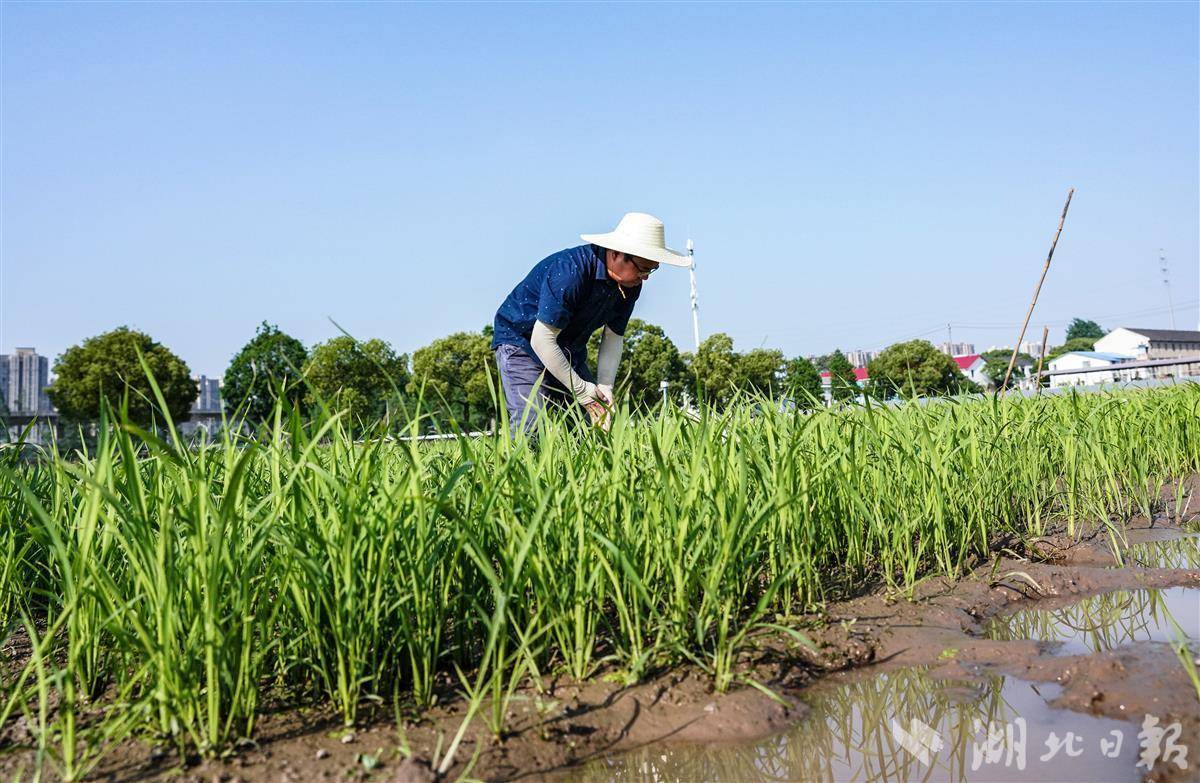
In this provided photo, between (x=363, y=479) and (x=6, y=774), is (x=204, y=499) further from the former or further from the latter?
(x=6, y=774)

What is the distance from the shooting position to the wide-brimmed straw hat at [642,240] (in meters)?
3.77

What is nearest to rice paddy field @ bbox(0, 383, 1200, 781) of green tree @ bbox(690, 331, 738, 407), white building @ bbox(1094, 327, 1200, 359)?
green tree @ bbox(690, 331, 738, 407)

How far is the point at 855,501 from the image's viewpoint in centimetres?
254

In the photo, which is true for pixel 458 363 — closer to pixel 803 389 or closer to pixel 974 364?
pixel 803 389

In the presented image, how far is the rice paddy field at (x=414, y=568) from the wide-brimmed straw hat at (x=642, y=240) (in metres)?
1.17

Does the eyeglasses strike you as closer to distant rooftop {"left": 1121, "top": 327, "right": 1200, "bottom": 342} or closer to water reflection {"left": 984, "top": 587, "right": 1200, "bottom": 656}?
water reflection {"left": 984, "top": 587, "right": 1200, "bottom": 656}

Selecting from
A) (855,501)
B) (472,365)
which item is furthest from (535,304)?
(472,365)

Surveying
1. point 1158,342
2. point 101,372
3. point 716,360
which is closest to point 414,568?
point 101,372

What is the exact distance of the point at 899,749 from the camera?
66.3 inches

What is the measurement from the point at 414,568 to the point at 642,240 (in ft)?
7.73

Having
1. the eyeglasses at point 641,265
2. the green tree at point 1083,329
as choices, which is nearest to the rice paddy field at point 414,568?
the eyeglasses at point 641,265

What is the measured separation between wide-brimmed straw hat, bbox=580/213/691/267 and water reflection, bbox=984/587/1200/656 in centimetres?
198

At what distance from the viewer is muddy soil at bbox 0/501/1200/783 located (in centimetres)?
155

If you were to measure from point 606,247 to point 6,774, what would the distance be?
2908mm
